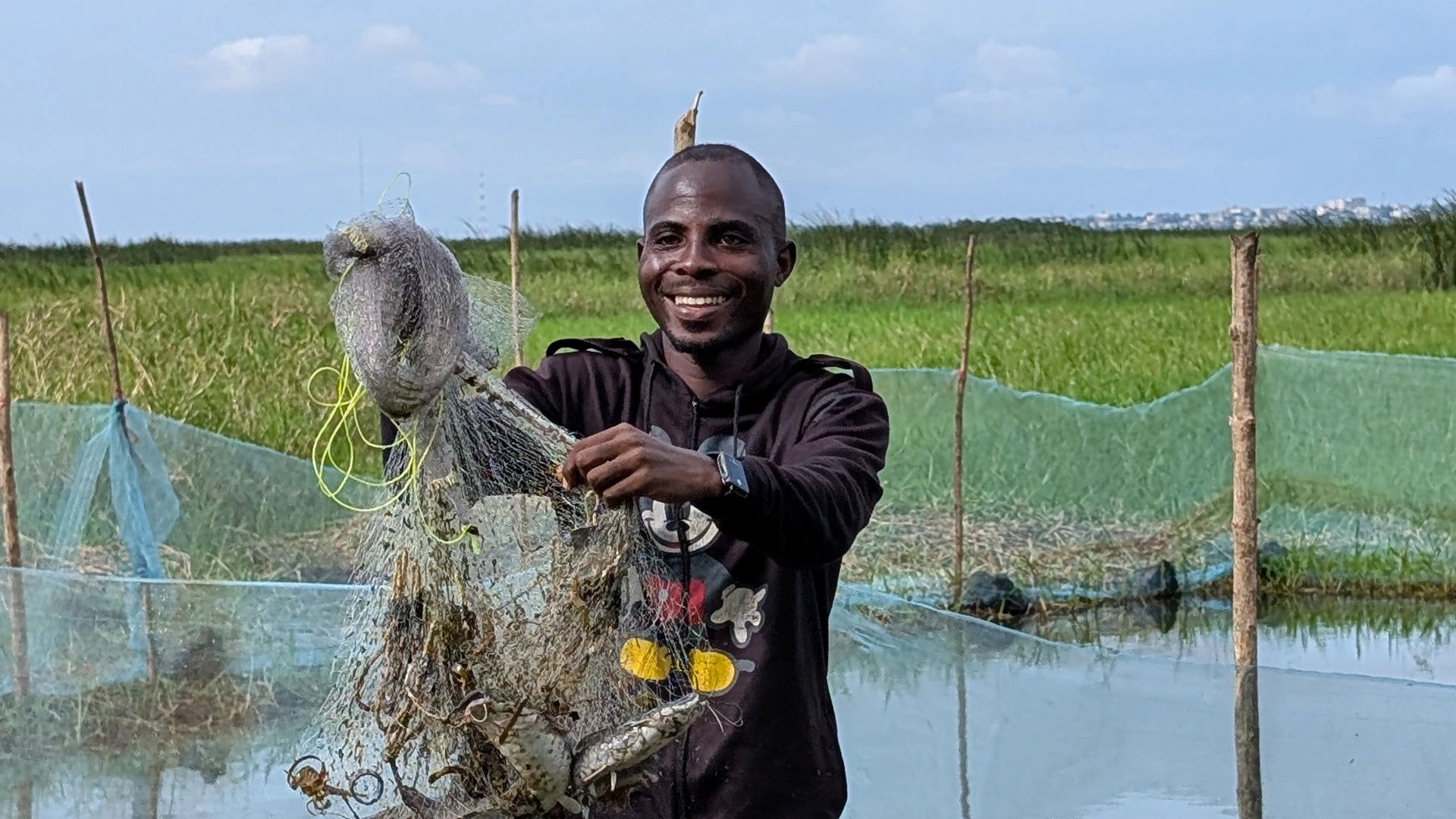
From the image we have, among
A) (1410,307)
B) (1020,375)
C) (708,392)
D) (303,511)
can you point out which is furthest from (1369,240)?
(708,392)

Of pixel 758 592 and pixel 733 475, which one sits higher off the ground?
pixel 733 475

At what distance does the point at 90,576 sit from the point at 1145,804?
253 cm

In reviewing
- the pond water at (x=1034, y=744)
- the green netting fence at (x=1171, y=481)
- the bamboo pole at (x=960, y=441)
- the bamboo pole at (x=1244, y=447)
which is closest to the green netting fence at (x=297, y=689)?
the pond water at (x=1034, y=744)

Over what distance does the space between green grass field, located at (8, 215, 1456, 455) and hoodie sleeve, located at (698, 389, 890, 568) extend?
24.7 feet

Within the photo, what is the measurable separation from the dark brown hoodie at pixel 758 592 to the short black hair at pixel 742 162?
0.17m

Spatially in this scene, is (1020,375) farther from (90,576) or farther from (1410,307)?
(90,576)

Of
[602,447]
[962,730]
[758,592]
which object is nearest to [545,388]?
[758,592]

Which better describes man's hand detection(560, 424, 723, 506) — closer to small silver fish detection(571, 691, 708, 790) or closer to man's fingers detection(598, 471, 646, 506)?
man's fingers detection(598, 471, 646, 506)

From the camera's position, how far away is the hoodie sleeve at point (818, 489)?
1802 mm

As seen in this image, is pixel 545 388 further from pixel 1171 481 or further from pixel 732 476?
pixel 1171 481

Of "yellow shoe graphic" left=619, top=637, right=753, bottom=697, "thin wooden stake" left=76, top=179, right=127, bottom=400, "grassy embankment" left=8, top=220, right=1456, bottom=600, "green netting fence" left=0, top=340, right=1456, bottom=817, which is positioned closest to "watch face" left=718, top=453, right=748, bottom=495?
"yellow shoe graphic" left=619, top=637, right=753, bottom=697

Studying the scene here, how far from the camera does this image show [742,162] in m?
2.11

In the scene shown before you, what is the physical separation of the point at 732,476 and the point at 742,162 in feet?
1.64

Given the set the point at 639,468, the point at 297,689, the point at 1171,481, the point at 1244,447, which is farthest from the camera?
the point at 1171,481
